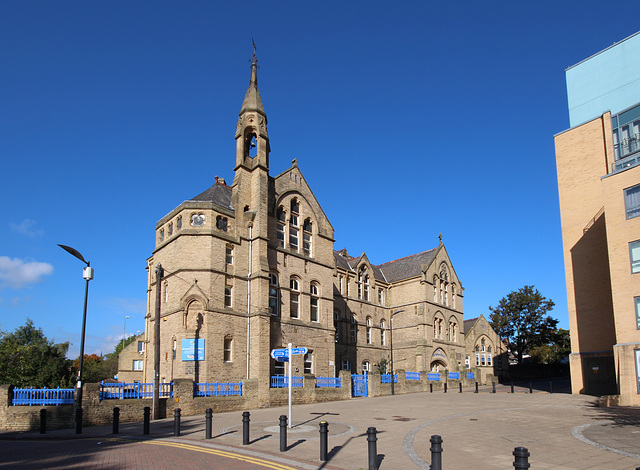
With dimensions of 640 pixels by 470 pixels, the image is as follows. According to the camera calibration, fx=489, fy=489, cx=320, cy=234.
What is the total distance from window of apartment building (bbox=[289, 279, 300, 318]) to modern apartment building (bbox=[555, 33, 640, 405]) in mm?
17334

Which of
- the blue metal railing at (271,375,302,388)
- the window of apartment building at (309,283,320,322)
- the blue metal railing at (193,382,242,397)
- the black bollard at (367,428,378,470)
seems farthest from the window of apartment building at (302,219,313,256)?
the black bollard at (367,428,378,470)

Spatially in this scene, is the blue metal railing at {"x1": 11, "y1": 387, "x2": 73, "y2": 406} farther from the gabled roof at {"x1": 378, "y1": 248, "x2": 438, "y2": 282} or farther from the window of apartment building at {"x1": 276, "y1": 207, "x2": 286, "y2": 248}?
the gabled roof at {"x1": 378, "y1": 248, "x2": 438, "y2": 282}

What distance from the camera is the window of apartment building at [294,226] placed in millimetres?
33734

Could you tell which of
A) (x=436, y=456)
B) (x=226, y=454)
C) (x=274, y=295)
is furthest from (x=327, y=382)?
(x=436, y=456)

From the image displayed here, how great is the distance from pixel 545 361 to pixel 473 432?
46.8 metres

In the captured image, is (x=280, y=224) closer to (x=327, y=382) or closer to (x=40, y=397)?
(x=327, y=382)

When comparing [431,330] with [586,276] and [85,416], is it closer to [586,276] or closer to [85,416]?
[586,276]

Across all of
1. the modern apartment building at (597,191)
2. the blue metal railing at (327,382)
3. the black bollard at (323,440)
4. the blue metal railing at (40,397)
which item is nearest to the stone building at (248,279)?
the blue metal railing at (327,382)

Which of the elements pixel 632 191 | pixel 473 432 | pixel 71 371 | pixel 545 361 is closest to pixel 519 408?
pixel 473 432

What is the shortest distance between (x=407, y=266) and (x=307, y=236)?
58.7 feet

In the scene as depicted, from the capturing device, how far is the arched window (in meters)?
32.6

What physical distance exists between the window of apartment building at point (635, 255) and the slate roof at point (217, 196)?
22067 mm

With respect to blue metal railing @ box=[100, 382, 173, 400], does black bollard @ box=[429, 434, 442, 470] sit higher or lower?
higher

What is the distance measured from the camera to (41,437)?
16531 millimetres
